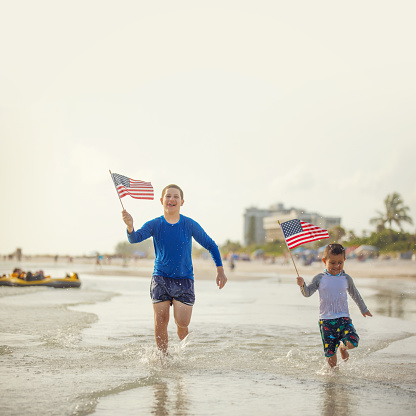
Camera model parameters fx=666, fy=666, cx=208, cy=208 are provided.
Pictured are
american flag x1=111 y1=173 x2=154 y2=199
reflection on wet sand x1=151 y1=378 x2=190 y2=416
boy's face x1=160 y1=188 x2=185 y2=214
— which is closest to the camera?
reflection on wet sand x1=151 y1=378 x2=190 y2=416

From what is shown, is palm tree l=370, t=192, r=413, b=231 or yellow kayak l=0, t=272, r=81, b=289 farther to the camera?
palm tree l=370, t=192, r=413, b=231

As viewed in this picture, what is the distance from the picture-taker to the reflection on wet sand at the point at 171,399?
506 cm

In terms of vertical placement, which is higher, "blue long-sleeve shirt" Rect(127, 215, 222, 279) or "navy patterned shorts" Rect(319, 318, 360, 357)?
"blue long-sleeve shirt" Rect(127, 215, 222, 279)

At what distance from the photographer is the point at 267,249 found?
133375 mm

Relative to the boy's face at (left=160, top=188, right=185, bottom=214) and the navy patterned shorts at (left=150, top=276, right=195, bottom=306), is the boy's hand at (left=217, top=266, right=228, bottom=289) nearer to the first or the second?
the navy patterned shorts at (left=150, top=276, right=195, bottom=306)

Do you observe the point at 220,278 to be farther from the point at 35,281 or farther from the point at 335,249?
the point at 35,281

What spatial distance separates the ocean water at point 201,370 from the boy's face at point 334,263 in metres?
1.04

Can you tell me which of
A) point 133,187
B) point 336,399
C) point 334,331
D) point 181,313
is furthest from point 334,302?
point 133,187

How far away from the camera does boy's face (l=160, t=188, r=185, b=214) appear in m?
7.34

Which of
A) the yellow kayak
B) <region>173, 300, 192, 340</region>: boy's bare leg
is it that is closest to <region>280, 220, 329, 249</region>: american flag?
<region>173, 300, 192, 340</region>: boy's bare leg

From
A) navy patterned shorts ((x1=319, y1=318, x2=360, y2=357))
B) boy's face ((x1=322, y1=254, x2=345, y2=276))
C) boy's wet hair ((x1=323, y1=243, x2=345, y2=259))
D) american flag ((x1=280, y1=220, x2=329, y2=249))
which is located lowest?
navy patterned shorts ((x1=319, y1=318, x2=360, y2=357))

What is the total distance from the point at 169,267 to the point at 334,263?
1750 mm

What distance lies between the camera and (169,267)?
718cm

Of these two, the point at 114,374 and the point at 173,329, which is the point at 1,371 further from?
the point at 173,329
